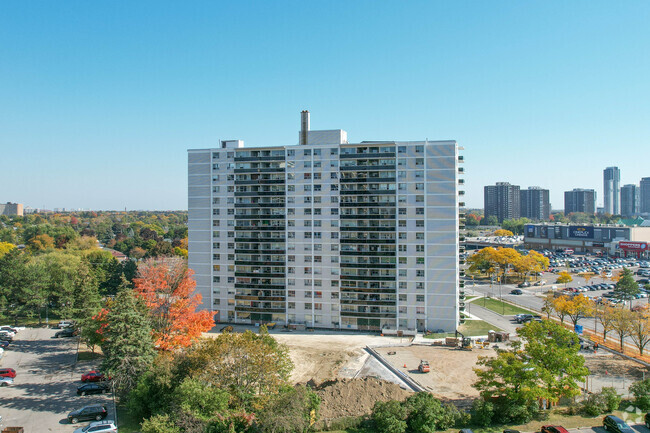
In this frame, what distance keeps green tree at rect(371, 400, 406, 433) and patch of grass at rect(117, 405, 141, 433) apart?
2110cm

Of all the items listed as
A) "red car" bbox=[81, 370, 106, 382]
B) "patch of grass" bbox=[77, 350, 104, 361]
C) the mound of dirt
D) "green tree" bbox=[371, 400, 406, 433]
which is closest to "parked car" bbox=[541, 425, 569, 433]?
"green tree" bbox=[371, 400, 406, 433]

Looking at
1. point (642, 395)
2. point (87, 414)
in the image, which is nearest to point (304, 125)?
point (87, 414)

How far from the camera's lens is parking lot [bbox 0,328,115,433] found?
38688mm

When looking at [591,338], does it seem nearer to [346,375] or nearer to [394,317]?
[394,317]

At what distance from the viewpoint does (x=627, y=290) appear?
267 feet

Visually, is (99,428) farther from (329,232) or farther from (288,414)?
(329,232)

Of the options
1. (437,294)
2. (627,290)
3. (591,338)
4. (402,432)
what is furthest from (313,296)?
(627,290)

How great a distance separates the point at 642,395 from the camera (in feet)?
124

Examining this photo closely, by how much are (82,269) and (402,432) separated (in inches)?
2719

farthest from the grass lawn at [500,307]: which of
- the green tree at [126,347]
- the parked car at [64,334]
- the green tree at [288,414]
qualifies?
the parked car at [64,334]

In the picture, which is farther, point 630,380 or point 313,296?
point 313,296

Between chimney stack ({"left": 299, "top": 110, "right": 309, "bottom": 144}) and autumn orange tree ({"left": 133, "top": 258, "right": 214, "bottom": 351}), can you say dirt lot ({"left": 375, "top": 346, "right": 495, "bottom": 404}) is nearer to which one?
autumn orange tree ({"left": 133, "top": 258, "right": 214, "bottom": 351})

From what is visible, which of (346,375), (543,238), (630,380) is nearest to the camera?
(630,380)

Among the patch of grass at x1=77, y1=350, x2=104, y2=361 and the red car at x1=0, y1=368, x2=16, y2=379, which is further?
the patch of grass at x1=77, y1=350, x2=104, y2=361
